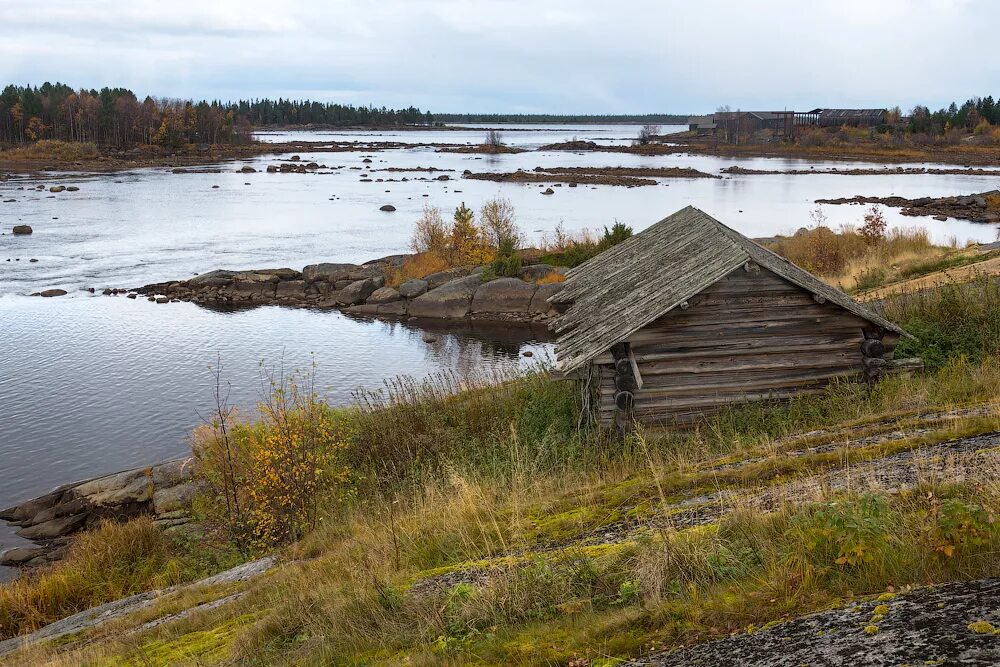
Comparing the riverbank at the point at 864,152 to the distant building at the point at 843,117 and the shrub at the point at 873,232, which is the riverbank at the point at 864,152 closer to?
the distant building at the point at 843,117

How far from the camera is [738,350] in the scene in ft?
41.8

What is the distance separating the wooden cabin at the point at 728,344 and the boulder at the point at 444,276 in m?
27.4

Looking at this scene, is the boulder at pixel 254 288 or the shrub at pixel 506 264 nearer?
the shrub at pixel 506 264

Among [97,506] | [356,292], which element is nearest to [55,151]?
[356,292]

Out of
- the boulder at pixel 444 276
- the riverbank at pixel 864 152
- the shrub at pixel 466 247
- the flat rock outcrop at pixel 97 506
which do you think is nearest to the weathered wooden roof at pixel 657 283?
the flat rock outcrop at pixel 97 506

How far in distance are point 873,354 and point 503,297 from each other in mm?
25023

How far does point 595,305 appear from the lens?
15.0 meters

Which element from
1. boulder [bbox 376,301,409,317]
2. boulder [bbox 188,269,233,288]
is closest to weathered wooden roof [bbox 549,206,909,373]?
boulder [bbox 376,301,409,317]

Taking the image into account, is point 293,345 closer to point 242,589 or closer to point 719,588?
point 242,589

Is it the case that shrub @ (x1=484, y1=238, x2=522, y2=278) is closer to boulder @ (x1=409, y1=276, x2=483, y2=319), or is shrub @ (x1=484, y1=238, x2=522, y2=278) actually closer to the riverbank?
boulder @ (x1=409, y1=276, x2=483, y2=319)

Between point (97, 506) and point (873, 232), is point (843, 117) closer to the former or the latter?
point (873, 232)

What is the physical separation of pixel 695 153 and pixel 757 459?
151 meters

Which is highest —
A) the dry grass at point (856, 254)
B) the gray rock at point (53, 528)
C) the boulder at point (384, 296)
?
the dry grass at point (856, 254)

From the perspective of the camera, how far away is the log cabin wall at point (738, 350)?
40.9 ft
